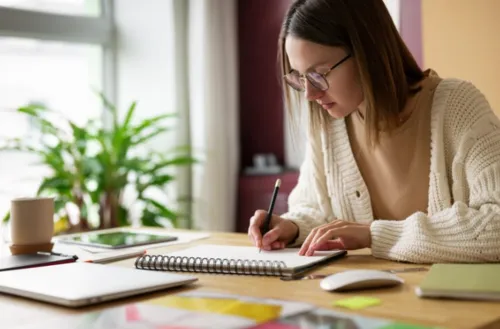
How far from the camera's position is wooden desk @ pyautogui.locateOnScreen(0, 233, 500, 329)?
0.98 meters

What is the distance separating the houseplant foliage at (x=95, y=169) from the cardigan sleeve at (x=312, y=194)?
157 cm

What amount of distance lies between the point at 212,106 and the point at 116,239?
212 centimetres

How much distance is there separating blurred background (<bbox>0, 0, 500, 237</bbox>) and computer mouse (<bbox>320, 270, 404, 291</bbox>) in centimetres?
241

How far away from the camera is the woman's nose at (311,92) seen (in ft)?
5.74

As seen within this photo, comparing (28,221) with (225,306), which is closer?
(225,306)

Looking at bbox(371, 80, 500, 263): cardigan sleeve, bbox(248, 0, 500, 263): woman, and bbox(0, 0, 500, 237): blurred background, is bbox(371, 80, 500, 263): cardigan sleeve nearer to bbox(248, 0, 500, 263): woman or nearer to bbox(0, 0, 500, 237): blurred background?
bbox(248, 0, 500, 263): woman

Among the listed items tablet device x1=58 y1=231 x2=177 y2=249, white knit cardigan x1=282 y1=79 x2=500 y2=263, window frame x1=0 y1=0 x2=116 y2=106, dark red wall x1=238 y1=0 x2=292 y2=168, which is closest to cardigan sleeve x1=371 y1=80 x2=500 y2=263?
white knit cardigan x1=282 y1=79 x2=500 y2=263

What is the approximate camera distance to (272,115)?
4086mm

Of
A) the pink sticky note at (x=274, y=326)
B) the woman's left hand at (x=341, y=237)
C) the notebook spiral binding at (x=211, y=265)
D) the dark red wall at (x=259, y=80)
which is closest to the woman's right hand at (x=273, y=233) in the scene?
the woman's left hand at (x=341, y=237)

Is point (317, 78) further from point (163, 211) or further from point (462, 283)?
point (163, 211)

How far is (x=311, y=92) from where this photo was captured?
5.77 feet

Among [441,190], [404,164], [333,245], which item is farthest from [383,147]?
[333,245]

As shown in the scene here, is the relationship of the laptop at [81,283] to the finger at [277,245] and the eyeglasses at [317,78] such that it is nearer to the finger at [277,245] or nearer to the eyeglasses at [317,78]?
the finger at [277,245]

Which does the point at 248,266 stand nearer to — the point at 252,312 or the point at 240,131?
the point at 252,312
